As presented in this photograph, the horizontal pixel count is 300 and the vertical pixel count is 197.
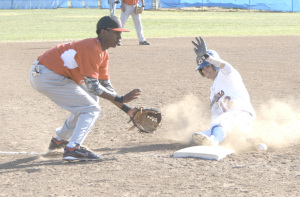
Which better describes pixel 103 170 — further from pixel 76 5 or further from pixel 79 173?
pixel 76 5

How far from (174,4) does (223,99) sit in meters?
39.1

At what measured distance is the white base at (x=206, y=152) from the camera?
4.92 m

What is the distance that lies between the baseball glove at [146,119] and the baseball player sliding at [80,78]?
128 millimetres

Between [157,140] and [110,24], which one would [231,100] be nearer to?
[157,140]

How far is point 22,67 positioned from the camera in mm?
11305

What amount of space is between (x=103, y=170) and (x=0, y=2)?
46600 millimetres

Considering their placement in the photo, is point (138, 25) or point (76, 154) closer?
point (76, 154)

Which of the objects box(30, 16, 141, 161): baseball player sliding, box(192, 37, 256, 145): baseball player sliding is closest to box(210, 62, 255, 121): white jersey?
box(192, 37, 256, 145): baseball player sliding

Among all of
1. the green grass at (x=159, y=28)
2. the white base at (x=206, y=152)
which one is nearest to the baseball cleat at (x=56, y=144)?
the white base at (x=206, y=152)

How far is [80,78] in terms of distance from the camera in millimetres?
5109

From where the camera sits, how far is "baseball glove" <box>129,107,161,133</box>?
17.6 ft

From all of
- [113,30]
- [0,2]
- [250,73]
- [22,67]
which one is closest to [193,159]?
[113,30]

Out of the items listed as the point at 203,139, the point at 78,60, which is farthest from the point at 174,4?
Result: the point at 78,60

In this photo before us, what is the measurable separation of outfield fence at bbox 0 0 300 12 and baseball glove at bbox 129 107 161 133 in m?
35.8
